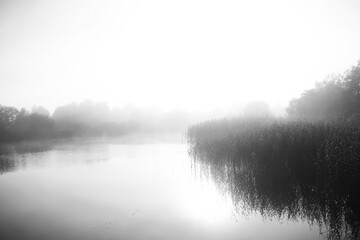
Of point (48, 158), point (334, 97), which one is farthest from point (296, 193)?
point (334, 97)

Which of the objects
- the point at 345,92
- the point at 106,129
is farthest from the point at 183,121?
the point at 345,92

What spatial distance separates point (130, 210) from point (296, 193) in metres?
7.23

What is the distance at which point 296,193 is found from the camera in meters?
10.5

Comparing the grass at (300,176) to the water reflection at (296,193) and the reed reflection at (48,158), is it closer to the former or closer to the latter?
the water reflection at (296,193)

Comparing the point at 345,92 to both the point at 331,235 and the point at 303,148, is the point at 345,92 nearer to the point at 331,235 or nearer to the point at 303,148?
the point at 303,148

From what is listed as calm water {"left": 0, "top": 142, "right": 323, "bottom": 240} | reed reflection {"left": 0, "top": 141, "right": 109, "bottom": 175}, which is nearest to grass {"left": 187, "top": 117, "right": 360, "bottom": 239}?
calm water {"left": 0, "top": 142, "right": 323, "bottom": 240}

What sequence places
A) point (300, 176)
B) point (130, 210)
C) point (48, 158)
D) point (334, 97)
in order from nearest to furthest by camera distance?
point (130, 210)
point (300, 176)
point (48, 158)
point (334, 97)

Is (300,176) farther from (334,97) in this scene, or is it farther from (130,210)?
(334,97)

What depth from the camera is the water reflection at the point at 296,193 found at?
8422mm

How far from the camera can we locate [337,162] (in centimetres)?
1057

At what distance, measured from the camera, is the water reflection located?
332 inches

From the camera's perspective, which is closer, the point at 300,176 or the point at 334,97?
the point at 300,176

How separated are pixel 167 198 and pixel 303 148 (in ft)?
23.8

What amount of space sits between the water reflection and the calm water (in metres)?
0.47
